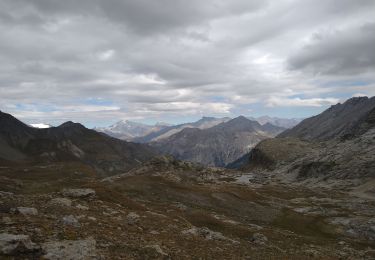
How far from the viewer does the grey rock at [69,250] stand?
20736 millimetres

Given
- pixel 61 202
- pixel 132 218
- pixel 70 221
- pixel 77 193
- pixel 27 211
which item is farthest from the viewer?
pixel 77 193

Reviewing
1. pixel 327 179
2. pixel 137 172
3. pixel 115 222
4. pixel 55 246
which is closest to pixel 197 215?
pixel 115 222

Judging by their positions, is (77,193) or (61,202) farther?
(77,193)

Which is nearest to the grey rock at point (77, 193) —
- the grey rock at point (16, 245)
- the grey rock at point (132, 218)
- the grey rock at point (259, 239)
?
the grey rock at point (132, 218)

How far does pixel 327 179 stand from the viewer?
19500 cm

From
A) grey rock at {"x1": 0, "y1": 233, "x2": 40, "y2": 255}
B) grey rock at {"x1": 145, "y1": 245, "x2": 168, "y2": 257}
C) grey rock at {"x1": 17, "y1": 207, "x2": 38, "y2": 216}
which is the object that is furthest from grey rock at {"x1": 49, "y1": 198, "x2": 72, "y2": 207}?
grey rock at {"x1": 0, "y1": 233, "x2": 40, "y2": 255}

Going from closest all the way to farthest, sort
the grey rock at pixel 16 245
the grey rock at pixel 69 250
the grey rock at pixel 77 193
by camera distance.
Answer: the grey rock at pixel 16 245, the grey rock at pixel 69 250, the grey rock at pixel 77 193

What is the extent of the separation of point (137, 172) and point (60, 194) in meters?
119

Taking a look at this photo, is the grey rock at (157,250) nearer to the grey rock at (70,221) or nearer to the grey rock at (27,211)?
the grey rock at (70,221)

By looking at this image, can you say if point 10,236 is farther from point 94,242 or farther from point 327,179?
point 327,179

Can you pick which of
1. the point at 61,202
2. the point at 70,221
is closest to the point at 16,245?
the point at 70,221

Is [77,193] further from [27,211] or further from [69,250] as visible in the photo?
[69,250]

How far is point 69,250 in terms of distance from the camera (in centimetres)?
2173

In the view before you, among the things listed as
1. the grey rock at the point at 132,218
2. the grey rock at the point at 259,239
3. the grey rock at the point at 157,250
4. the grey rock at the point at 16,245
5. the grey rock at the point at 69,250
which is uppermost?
the grey rock at the point at 16,245
